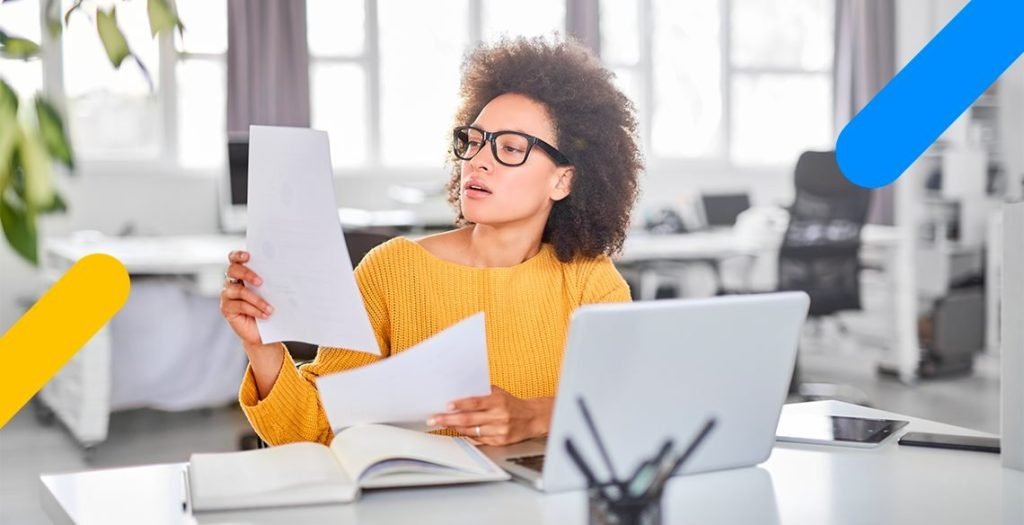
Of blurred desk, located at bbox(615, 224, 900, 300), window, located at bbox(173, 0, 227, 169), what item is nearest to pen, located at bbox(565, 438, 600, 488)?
blurred desk, located at bbox(615, 224, 900, 300)

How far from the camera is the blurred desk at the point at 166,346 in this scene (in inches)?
177

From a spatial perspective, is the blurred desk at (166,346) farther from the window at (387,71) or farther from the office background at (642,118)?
the window at (387,71)

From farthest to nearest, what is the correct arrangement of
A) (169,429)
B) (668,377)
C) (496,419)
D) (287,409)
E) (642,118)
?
(642,118) < (169,429) < (287,409) < (496,419) < (668,377)

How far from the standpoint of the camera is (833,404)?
5.55ft

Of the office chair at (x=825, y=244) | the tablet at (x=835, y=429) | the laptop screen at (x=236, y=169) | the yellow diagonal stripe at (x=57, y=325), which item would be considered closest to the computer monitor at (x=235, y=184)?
the laptop screen at (x=236, y=169)

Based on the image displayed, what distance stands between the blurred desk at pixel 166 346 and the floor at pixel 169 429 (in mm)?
120

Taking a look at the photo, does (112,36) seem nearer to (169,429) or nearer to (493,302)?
(493,302)

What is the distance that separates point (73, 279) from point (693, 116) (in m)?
7.37

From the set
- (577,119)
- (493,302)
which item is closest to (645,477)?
(493,302)

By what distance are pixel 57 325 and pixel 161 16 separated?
353 millimetres

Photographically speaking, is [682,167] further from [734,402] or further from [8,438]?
[734,402]

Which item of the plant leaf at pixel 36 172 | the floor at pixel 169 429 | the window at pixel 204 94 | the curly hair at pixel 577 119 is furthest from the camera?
the window at pixel 204 94

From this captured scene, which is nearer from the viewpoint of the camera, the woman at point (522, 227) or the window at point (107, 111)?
the woman at point (522, 227)

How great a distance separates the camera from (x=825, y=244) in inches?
195
